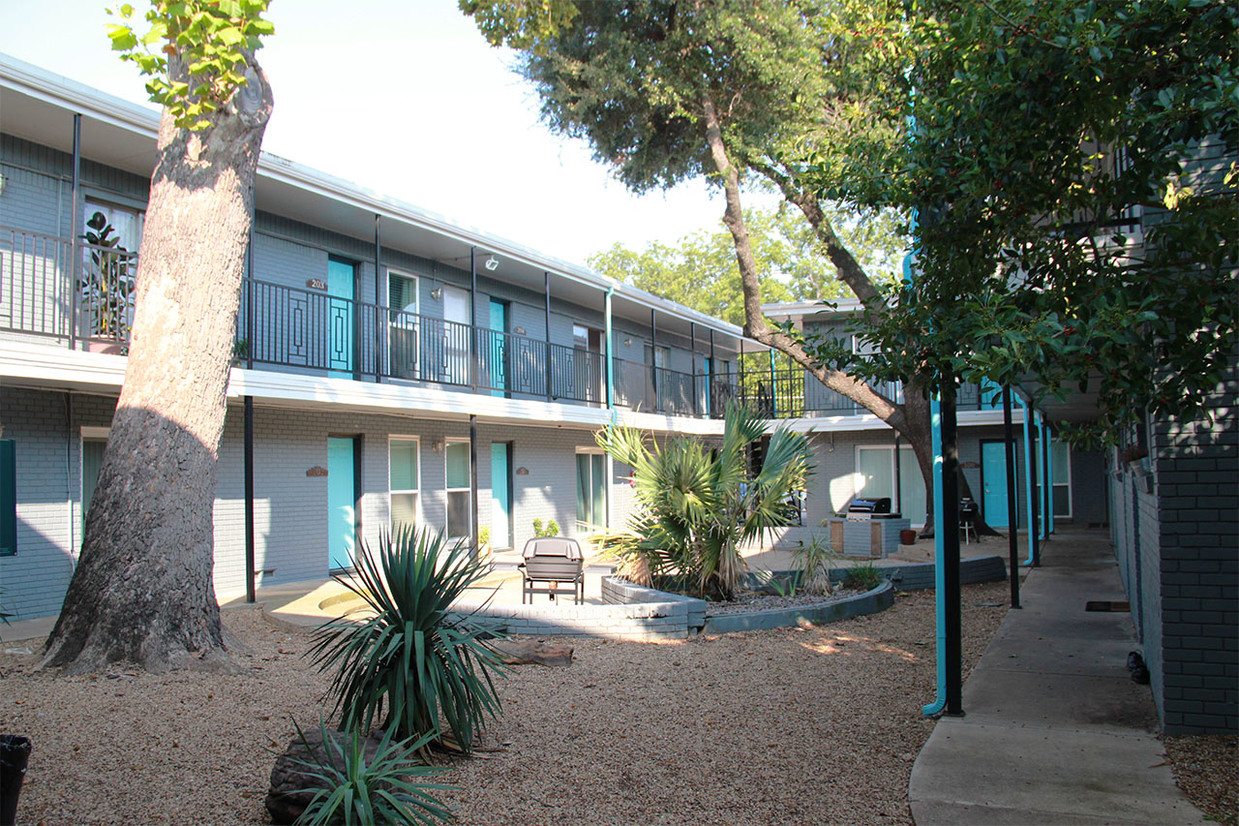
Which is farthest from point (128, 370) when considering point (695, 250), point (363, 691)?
point (695, 250)

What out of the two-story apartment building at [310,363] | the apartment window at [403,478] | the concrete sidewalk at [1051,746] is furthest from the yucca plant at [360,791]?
the apartment window at [403,478]

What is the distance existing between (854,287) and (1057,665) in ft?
27.9

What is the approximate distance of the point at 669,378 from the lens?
23359 millimetres

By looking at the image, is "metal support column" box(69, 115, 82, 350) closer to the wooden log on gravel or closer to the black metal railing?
the black metal railing

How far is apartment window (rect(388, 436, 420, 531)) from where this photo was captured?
15.3m

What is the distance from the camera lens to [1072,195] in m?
4.86

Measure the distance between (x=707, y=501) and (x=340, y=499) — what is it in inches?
272

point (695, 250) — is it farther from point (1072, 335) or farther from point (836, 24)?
point (1072, 335)

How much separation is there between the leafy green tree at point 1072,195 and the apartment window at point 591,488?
1580 centimetres

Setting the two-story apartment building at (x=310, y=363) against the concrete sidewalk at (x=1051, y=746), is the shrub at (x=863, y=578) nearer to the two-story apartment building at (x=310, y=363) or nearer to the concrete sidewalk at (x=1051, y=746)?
the concrete sidewalk at (x=1051, y=746)

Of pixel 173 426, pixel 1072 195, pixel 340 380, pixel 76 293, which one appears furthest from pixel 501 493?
pixel 1072 195

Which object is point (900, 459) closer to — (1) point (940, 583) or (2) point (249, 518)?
(2) point (249, 518)

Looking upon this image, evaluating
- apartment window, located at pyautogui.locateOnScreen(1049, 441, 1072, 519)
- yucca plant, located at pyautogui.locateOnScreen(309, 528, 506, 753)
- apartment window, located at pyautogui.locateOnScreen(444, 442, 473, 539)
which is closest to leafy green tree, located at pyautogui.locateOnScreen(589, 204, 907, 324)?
apartment window, located at pyautogui.locateOnScreen(1049, 441, 1072, 519)

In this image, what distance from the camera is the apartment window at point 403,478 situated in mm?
15297
